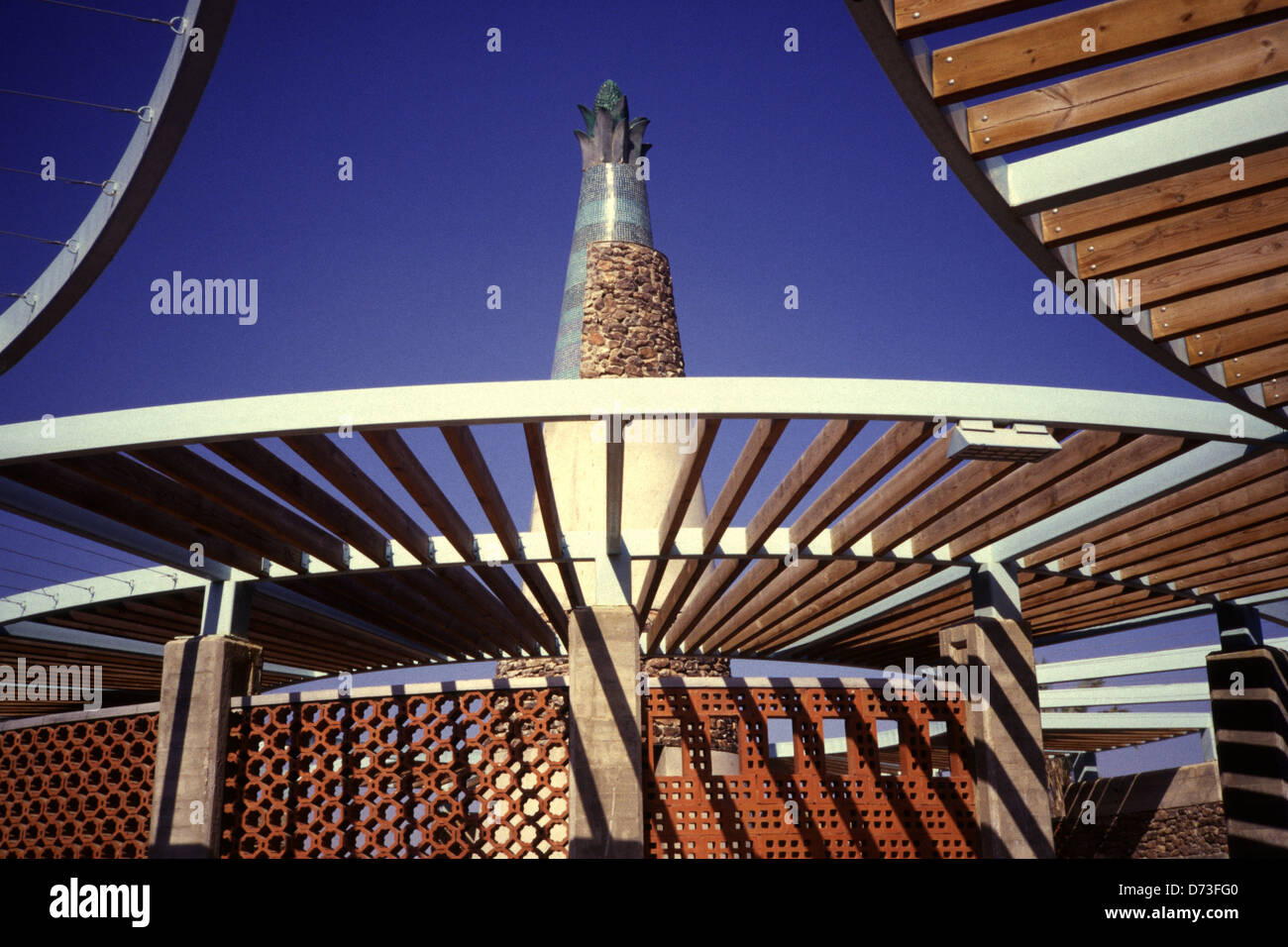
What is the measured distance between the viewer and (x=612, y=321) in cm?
1880

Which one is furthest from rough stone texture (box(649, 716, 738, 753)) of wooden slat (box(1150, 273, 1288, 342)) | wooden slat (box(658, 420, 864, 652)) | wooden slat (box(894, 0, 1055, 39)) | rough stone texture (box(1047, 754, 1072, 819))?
wooden slat (box(894, 0, 1055, 39))

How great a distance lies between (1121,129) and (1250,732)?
29.5 feet

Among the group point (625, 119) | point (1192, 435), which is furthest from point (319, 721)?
point (625, 119)

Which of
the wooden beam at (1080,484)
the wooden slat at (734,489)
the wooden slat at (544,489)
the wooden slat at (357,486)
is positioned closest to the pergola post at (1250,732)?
the wooden beam at (1080,484)

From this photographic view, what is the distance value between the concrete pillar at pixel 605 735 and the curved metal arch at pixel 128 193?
4303mm

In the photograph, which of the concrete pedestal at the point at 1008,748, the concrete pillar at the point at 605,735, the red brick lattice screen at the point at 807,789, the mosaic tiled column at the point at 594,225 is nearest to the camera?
the concrete pillar at the point at 605,735

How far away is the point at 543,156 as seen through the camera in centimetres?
2312

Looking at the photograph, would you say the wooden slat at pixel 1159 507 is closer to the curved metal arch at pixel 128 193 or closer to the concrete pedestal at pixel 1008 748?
the concrete pedestal at pixel 1008 748

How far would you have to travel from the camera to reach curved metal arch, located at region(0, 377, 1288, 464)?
605cm

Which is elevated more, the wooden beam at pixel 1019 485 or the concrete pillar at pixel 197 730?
the wooden beam at pixel 1019 485

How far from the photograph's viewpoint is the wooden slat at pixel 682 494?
21.0 ft
